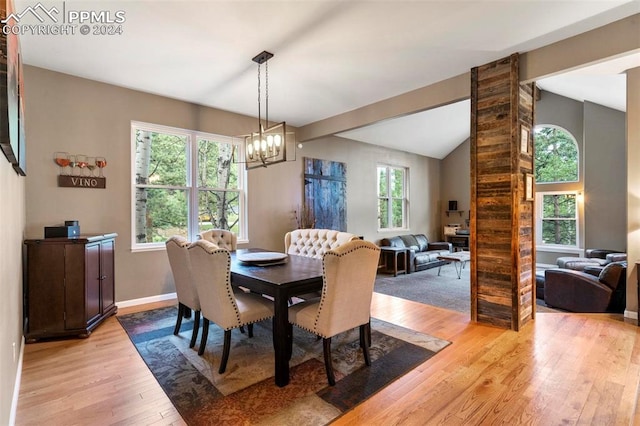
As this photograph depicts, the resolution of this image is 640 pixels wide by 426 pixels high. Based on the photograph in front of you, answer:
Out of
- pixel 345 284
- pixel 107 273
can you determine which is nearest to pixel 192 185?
pixel 107 273

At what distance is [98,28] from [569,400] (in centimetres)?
469

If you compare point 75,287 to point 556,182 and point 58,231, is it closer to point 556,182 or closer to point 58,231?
point 58,231

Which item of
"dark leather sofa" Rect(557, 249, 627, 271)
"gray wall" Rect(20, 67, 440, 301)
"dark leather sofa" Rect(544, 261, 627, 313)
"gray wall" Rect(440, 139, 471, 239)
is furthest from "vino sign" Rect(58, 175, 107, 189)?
"gray wall" Rect(440, 139, 471, 239)

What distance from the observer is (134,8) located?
242 centimetres

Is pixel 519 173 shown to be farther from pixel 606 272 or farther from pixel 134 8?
pixel 134 8

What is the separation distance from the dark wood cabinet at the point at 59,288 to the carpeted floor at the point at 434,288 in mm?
3952

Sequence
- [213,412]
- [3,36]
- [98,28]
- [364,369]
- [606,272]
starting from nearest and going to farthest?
1. [3,36]
2. [213,412]
3. [364,369]
4. [98,28]
5. [606,272]

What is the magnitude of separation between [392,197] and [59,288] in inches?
270

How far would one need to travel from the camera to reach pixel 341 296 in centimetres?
221

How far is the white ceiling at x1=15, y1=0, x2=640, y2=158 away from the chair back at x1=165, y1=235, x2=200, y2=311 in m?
1.91

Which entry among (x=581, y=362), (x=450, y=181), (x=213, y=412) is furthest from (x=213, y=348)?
(x=450, y=181)

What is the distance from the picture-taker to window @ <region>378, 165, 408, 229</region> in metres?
7.80

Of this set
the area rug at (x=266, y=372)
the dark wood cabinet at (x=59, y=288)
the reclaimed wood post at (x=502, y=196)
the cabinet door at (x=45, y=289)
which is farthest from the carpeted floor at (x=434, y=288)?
the cabinet door at (x=45, y=289)

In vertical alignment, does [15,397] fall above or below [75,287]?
below
